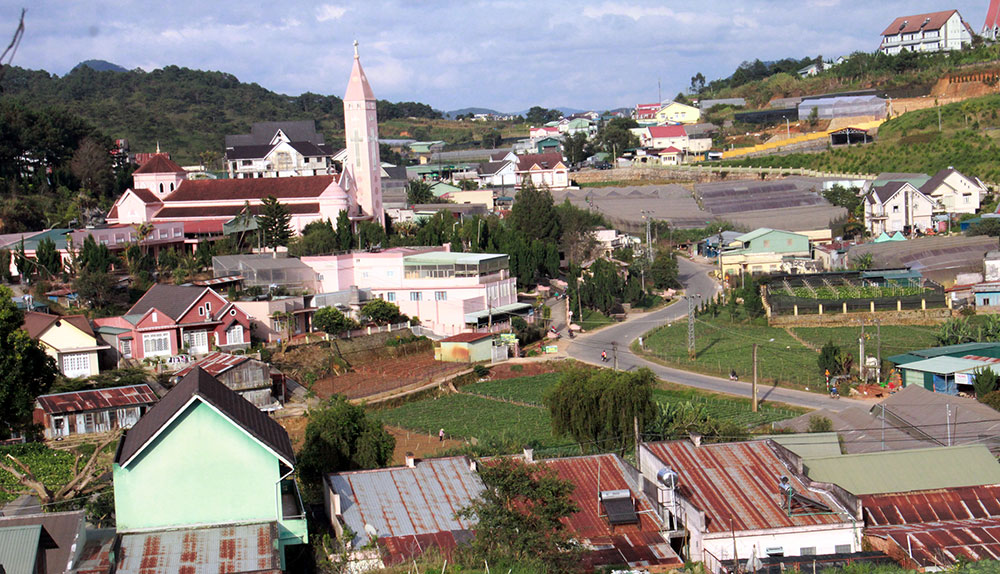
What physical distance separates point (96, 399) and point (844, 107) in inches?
2033

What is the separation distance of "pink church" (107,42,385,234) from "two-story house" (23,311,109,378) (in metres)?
11.1

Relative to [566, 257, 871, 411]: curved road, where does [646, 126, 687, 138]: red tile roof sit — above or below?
above

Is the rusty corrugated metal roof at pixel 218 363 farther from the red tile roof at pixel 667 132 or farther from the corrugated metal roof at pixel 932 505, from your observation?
the red tile roof at pixel 667 132

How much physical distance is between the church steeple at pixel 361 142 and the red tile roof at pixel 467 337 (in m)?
12.8

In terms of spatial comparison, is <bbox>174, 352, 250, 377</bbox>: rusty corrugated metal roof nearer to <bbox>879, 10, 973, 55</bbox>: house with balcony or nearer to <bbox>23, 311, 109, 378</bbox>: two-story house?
<bbox>23, 311, 109, 378</bbox>: two-story house

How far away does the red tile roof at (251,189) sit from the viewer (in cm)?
3916

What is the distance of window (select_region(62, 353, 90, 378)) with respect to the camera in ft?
83.3

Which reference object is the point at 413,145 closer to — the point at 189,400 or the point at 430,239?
the point at 430,239

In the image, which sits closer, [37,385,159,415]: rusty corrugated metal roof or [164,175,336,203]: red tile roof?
[37,385,159,415]: rusty corrugated metal roof

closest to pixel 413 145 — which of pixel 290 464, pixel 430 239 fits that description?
pixel 430 239

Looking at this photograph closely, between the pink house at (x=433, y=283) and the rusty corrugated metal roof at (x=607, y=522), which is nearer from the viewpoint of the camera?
the rusty corrugated metal roof at (x=607, y=522)

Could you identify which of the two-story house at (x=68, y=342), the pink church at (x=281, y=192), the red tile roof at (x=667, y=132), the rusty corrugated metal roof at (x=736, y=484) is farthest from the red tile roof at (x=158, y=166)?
the red tile roof at (x=667, y=132)

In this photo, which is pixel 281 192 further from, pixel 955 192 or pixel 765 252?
pixel 955 192

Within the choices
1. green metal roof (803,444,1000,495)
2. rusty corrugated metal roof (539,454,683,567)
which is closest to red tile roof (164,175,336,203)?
rusty corrugated metal roof (539,454,683,567)
